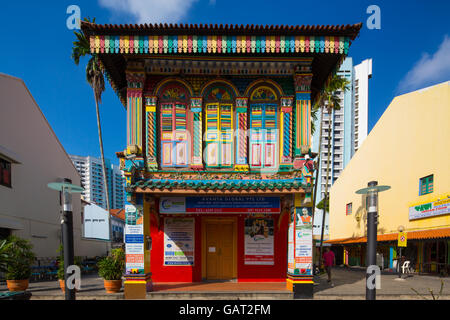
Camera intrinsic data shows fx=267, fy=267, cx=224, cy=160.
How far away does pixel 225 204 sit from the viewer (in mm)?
9555

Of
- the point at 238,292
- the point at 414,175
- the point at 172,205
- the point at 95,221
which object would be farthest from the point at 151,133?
the point at 95,221

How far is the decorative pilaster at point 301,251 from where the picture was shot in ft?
29.3

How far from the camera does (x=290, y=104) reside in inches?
391

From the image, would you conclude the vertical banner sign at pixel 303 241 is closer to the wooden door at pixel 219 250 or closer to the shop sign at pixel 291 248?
the shop sign at pixel 291 248

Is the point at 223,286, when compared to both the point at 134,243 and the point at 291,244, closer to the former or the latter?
the point at 291,244

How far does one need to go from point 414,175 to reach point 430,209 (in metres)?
2.34

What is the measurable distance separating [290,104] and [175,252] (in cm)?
728

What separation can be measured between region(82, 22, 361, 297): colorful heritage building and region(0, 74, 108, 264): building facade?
7458 millimetres

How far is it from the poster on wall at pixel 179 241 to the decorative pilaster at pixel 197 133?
2668mm

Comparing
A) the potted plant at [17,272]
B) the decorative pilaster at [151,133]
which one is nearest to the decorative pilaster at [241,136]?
the decorative pilaster at [151,133]

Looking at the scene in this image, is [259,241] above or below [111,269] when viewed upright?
above

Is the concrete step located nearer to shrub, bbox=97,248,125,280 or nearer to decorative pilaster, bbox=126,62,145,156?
shrub, bbox=97,248,125,280
